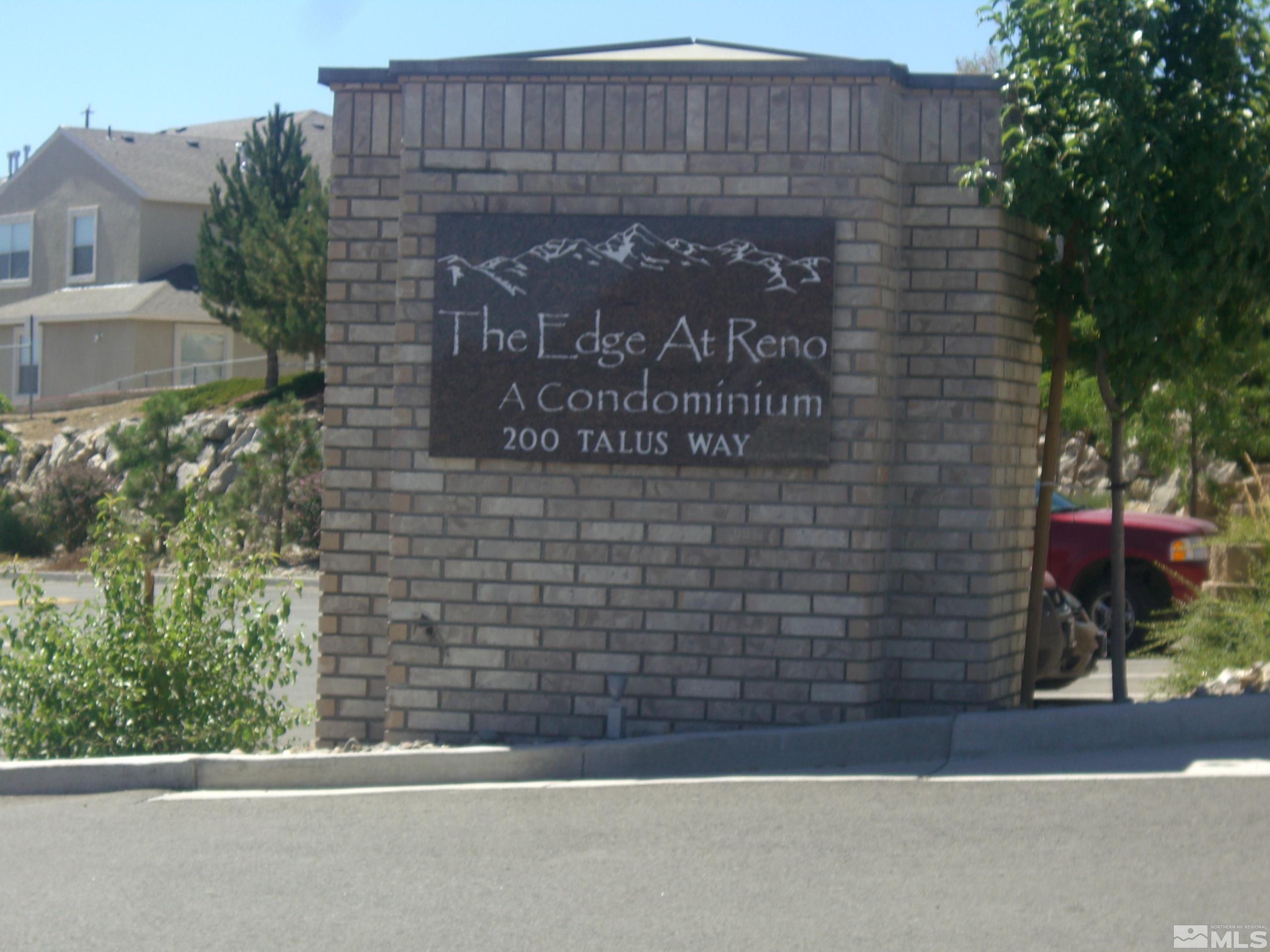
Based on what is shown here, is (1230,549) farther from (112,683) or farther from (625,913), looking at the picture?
(112,683)

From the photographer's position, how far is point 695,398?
23.4ft

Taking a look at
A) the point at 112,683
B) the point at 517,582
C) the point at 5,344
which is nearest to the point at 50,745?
the point at 112,683

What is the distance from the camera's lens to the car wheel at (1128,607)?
11805mm

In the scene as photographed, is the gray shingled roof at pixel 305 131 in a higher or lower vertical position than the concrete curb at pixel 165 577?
higher

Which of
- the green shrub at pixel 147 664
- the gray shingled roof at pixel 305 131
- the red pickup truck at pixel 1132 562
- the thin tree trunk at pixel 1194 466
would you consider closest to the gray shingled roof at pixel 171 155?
the gray shingled roof at pixel 305 131

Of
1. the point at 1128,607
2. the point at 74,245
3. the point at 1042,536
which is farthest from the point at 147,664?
the point at 74,245

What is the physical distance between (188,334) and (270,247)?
10.8 meters

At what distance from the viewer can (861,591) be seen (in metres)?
7.04

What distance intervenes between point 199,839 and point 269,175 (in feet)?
104

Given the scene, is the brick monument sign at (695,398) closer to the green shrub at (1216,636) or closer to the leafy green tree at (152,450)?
the green shrub at (1216,636)

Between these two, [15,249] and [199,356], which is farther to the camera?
[15,249]

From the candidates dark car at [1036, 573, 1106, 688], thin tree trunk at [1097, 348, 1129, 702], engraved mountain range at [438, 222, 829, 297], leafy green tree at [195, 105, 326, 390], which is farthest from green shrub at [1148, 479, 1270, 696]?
leafy green tree at [195, 105, 326, 390]

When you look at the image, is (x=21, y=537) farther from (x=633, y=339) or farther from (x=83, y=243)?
(x=633, y=339)

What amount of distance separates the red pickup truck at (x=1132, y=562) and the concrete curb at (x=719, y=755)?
499cm
